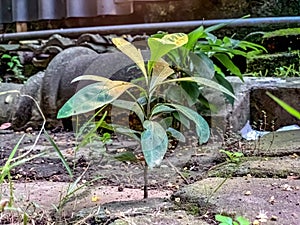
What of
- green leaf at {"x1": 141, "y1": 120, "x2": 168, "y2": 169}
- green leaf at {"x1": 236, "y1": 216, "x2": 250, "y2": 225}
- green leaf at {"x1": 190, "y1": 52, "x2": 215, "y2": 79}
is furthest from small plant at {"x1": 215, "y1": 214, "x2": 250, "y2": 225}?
green leaf at {"x1": 190, "y1": 52, "x2": 215, "y2": 79}

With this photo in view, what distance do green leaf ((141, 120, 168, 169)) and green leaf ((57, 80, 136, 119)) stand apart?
0.28ft

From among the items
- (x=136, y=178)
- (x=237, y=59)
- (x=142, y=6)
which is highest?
(x=142, y=6)

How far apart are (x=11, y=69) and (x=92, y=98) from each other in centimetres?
249

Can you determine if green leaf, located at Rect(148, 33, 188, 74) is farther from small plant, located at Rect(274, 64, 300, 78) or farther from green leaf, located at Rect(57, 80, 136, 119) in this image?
small plant, located at Rect(274, 64, 300, 78)

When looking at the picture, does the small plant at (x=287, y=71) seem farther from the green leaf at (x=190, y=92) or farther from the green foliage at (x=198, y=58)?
the green leaf at (x=190, y=92)

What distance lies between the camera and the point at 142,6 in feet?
11.8

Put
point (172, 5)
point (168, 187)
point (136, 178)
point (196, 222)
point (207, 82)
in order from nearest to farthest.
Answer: point (196, 222), point (207, 82), point (168, 187), point (136, 178), point (172, 5)

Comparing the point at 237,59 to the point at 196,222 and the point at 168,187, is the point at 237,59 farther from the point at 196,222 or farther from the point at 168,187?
the point at 196,222

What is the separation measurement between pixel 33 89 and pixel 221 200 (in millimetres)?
1655

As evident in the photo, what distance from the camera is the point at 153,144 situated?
0.78m

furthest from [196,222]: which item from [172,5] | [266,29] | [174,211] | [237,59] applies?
[172,5]

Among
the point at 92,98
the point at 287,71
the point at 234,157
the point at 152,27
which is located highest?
the point at 152,27

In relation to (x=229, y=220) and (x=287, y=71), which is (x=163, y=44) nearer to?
(x=229, y=220)

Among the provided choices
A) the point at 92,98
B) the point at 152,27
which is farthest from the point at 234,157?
the point at 152,27
